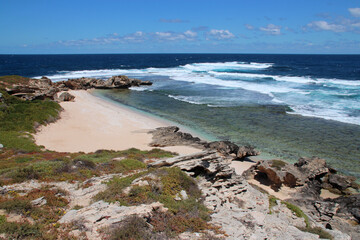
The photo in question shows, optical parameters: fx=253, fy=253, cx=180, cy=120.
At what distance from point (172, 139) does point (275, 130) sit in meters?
10.5

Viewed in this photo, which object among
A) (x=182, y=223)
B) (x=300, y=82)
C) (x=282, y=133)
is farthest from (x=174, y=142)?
(x=300, y=82)

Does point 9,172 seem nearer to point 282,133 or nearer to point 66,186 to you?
point 66,186

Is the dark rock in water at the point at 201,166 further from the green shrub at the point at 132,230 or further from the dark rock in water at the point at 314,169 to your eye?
the dark rock in water at the point at 314,169

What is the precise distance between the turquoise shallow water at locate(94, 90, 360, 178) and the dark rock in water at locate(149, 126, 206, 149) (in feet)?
10.1

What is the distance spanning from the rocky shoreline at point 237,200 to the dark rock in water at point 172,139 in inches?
105

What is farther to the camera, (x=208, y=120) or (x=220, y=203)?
(x=208, y=120)

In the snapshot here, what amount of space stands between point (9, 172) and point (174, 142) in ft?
41.5

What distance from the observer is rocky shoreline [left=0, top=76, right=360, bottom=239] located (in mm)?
7262

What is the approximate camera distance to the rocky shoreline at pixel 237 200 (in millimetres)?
7262

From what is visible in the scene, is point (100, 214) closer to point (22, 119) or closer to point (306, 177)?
point (306, 177)

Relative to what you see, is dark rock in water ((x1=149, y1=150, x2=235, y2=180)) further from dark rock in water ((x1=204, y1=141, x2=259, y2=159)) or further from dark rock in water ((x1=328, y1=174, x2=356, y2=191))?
dark rock in water ((x1=328, y1=174, x2=356, y2=191))

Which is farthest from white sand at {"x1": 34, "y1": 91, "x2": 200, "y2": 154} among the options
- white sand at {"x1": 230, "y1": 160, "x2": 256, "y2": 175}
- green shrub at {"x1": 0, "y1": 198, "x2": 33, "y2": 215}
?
green shrub at {"x1": 0, "y1": 198, "x2": 33, "y2": 215}

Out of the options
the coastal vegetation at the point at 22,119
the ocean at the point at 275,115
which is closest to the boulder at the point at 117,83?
the ocean at the point at 275,115

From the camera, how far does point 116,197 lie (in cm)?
834
